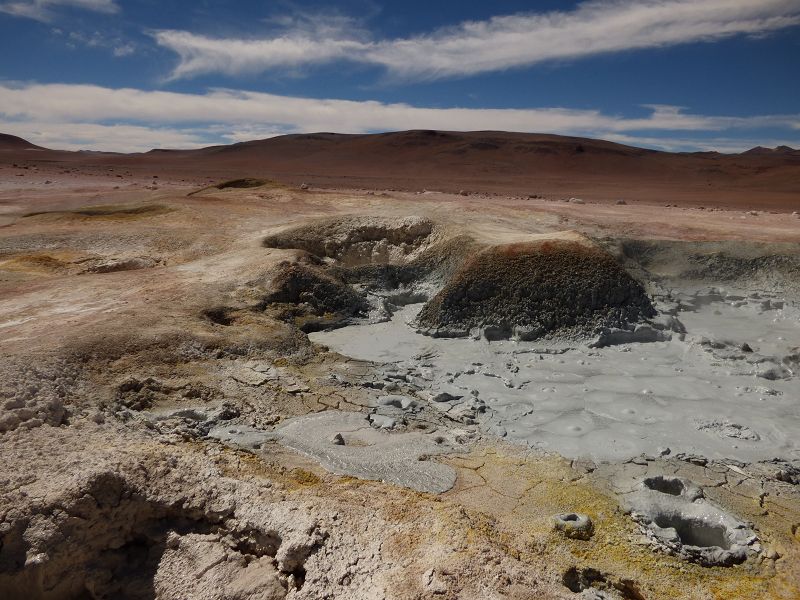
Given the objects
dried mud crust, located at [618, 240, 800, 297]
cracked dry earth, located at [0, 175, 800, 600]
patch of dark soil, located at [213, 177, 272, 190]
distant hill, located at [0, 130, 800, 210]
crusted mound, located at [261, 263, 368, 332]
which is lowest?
cracked dry earth, located at [0, 175, 800, 600]

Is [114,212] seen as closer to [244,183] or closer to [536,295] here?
[244,183]

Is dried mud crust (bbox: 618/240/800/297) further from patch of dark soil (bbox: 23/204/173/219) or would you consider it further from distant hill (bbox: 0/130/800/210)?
distant hill (bbox: 0/130/800/210)

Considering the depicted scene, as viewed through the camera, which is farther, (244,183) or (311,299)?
(244,183)

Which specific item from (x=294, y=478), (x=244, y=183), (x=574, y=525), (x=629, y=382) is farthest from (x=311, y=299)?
(x=244, y=183)

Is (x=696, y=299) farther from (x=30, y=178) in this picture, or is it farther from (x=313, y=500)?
(x=30, y=178)

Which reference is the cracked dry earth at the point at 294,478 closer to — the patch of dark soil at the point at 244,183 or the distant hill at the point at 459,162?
the patch of dark soil at the point at 244,183

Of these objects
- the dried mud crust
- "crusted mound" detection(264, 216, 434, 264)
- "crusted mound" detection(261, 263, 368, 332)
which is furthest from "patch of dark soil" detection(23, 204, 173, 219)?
the dried mud crust

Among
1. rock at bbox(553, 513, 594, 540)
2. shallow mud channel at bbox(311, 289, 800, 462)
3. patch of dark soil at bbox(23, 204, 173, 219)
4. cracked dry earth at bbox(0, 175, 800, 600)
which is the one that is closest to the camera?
cracked dry earth at bbox(0, 175, 800, 600)
